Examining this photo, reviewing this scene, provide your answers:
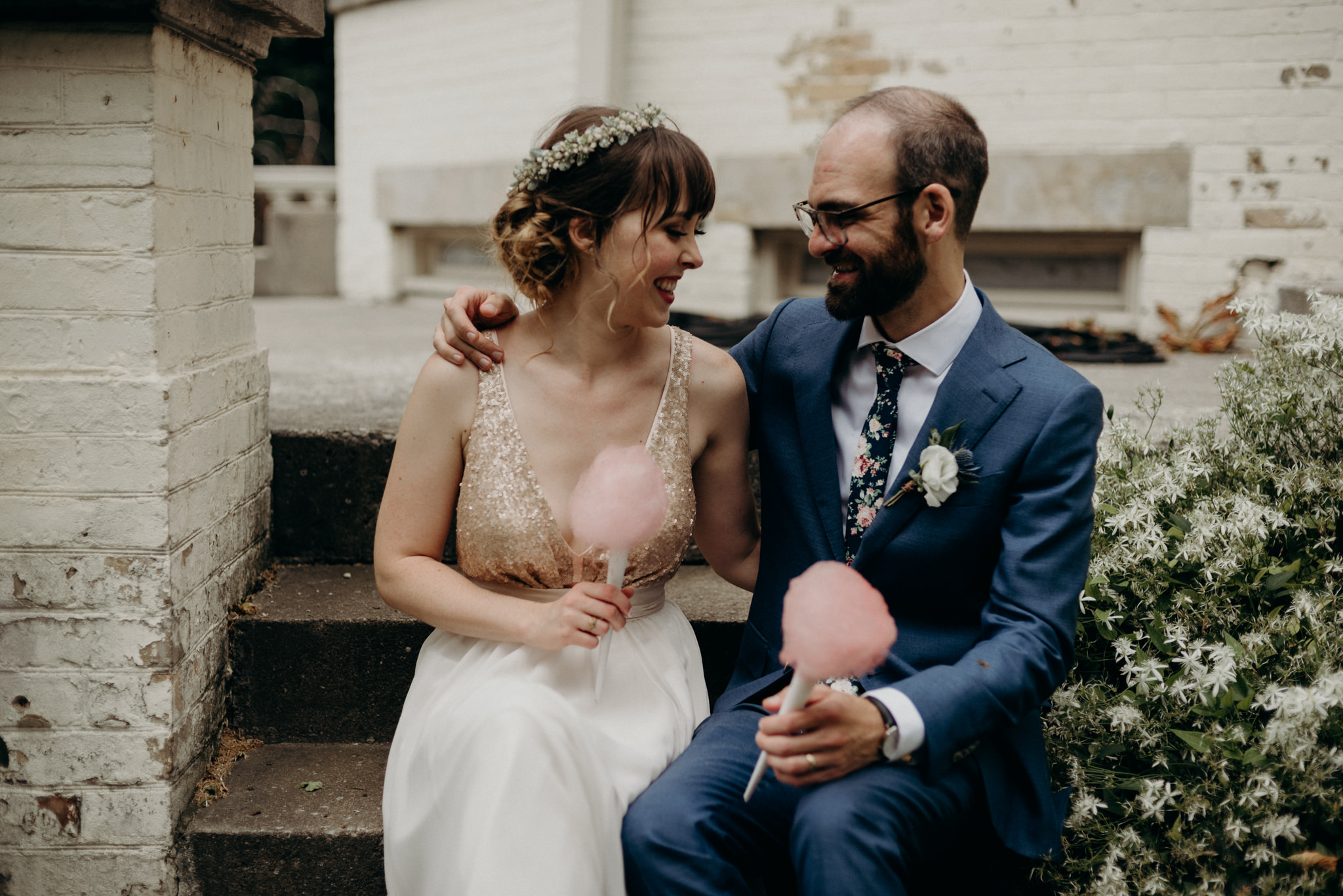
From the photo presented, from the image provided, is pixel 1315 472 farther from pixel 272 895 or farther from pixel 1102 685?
pixel 272 895

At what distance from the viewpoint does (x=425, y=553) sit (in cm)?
224

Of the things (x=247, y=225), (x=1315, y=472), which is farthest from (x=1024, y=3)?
(x=247, y=225)

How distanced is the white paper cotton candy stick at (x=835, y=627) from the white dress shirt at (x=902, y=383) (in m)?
0.54

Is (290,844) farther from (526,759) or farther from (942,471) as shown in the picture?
(942,471)

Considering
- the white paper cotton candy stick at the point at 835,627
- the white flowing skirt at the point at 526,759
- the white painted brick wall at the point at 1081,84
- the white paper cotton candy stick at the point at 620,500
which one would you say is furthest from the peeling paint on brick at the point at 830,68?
the white paper cotton candy stick at the point at 835,627

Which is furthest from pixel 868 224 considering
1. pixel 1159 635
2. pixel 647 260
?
pixel 1159 635

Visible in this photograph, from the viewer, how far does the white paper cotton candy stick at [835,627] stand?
155 centimetres

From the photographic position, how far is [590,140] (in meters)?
2.12

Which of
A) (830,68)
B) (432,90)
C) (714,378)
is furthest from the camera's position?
(432,90)

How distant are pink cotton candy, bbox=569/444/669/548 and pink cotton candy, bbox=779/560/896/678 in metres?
0.33

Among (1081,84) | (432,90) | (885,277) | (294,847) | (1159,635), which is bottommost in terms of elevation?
(294,847)

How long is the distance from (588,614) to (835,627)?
0.58 metres

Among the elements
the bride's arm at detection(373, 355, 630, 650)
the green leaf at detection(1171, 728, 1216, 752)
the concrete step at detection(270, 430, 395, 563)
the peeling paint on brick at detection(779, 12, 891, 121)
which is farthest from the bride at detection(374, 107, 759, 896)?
the peeling paint on brick at detection(779, 12, 891, 121)

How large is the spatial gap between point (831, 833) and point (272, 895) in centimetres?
131
